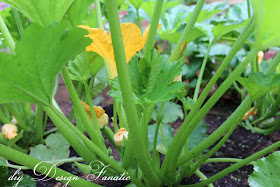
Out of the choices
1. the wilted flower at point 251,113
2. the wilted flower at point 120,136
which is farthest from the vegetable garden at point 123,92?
the wilted flower at point 251,113

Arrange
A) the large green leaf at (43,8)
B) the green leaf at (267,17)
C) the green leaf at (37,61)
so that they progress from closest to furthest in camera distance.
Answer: the green leaf at (267,17) → the green leaf at (37,61) → the large green leaf at (43,8)

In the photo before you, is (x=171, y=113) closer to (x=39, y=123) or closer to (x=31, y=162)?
(x=39, y=123)

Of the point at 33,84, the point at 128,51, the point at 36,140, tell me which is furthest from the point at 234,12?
the point at 33,84

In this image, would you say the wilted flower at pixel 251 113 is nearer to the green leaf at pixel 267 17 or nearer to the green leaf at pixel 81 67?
the green leaf at pixel 81 67

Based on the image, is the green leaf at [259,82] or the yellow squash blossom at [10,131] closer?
the green leaf at [259,82]

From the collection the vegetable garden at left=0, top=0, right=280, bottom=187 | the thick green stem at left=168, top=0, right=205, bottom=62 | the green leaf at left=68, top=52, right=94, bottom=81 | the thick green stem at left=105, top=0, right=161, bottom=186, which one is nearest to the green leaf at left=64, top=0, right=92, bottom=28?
the vegetable garden at left=0, top=0, right=280, bottom=187

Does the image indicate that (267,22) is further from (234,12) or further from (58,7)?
(234,12)

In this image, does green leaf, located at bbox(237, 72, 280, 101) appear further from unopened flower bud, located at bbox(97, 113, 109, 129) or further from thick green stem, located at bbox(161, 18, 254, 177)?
unopened flower bud, located at bbox(97, 113, 109, 129)
